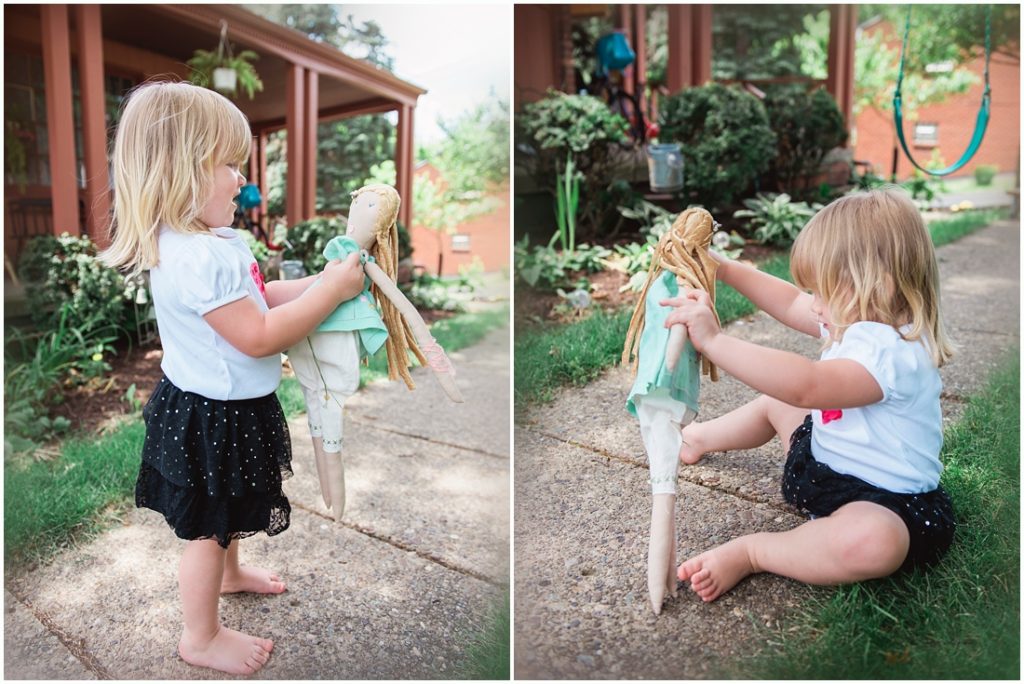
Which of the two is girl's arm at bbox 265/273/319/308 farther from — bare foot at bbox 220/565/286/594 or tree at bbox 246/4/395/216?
tree at bbox 246/4/395/216

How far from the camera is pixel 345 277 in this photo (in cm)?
166

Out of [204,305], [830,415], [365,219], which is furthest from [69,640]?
[830,415]

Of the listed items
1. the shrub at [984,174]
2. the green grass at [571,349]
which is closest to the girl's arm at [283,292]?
the green grass at [571,349]

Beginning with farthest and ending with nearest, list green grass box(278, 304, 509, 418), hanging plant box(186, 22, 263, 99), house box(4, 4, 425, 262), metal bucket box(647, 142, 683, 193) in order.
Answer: hanging plant box(186, 22, 263, 99) < metal bucket box(647, 142, 683, 193) < house box(4, 4, 425, 262) < green grass box(278, 304, 509, 418)

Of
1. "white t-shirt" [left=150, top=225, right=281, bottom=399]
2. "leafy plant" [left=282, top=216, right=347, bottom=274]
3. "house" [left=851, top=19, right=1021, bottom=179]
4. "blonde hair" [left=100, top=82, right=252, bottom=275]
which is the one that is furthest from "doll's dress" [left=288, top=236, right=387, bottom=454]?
"house" [left=851, top=19, right=1021, bottom=179]

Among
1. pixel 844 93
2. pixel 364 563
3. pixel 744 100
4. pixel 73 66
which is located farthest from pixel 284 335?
pixel 844 93

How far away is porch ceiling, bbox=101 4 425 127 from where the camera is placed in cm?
575

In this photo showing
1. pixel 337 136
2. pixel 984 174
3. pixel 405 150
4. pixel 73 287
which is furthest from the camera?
pixel 984 174

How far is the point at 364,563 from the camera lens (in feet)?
7.41

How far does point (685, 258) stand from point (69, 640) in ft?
5.48

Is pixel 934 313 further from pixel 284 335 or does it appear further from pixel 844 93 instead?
pixel 844 93

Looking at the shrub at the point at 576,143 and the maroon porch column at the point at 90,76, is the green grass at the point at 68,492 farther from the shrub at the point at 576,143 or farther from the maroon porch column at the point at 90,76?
the shrub at the point at 576,143

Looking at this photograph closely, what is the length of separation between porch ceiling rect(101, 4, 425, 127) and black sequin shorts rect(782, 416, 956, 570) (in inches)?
204

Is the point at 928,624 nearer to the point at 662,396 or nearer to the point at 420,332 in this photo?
the point at 662,396
